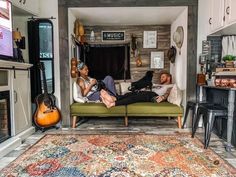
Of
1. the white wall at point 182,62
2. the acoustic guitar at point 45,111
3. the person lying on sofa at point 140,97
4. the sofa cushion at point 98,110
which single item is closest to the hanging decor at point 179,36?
the white wall at point 182,62

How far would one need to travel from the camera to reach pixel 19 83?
3.03m

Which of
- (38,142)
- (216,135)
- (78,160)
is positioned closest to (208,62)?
(216,135)

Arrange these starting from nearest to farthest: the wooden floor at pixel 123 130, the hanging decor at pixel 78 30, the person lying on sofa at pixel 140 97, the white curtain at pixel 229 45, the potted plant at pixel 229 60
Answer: the wooden floor at pixel 123 130 → the potted plant at pixel 229 60 → the white curtain at pixel 229 45 → the person lying on sofa at pixel 140 97 → the hanging decor at pixel 78 30

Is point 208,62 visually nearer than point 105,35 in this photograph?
Yes

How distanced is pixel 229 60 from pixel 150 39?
1.89 meters

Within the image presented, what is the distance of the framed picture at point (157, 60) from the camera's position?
188 inches

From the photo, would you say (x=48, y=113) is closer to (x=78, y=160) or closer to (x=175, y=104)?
(x=78, y=160)

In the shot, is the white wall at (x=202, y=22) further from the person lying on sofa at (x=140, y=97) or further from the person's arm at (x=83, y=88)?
the person's arm at (x=83, y=88)

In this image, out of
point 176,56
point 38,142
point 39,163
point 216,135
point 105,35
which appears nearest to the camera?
point 39,163

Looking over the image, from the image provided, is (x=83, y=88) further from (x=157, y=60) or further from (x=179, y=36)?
(x=179, y=36)

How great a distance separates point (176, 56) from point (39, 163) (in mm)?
3269

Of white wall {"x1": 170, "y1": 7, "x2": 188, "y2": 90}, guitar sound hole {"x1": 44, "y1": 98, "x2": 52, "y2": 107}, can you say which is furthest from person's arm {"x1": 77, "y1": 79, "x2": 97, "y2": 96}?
white wall {"x1": 170, "y1": 7, "x2": 188, "y2": 90}

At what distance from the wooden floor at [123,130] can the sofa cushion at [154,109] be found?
0.81 feet

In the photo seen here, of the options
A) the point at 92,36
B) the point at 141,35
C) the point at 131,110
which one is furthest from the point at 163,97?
the point at 92,36
